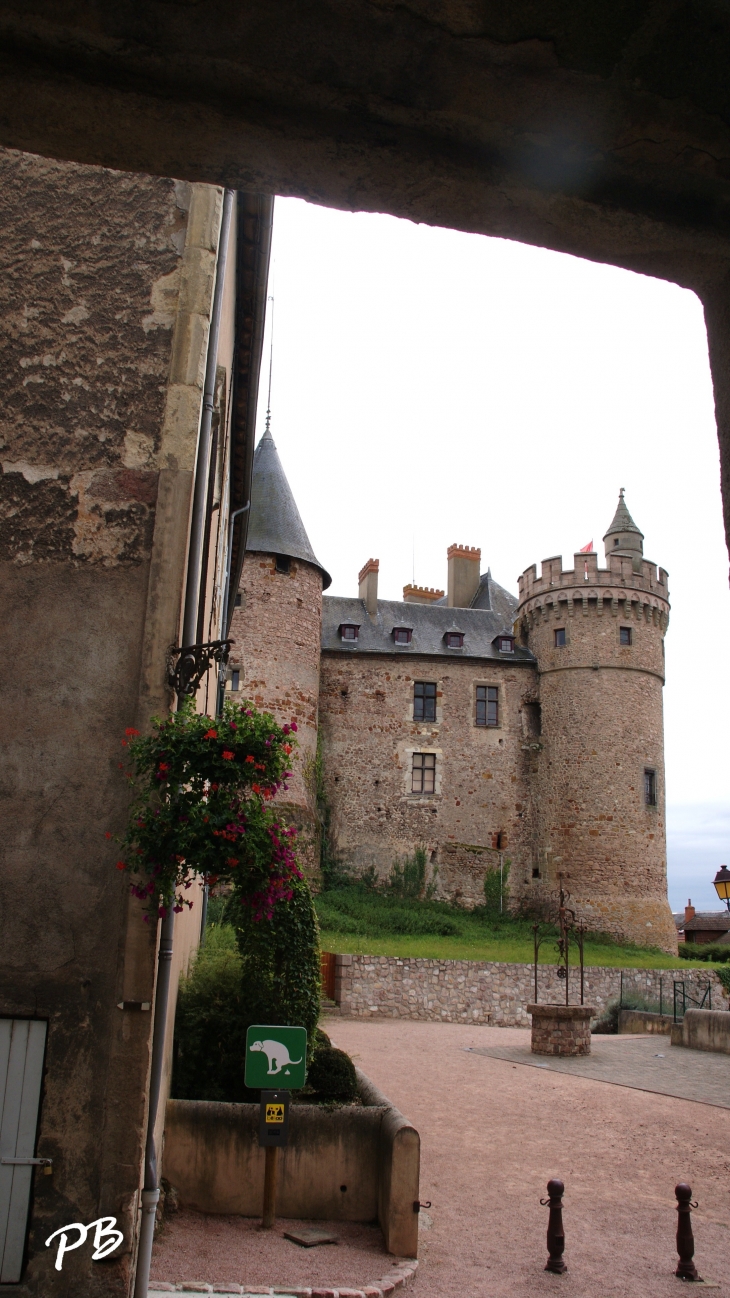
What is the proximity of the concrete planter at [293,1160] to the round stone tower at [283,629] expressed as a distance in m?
20.2

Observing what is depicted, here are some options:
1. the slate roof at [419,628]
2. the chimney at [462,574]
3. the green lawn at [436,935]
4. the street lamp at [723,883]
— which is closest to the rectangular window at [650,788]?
the green lawn at [436,935]

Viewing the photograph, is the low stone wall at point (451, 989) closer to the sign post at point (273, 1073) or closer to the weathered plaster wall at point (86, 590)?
the sign post at point (273, 1073)

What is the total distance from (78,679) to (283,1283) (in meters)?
3.54

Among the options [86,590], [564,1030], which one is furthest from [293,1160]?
[564,1030]

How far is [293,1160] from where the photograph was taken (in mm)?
6453

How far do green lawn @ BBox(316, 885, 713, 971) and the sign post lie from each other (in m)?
16.4

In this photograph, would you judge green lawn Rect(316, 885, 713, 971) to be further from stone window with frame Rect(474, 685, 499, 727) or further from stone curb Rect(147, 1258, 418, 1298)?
stone curb Rect(147, 1258, 418, 1298)

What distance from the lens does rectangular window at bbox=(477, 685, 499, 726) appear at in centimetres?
3222

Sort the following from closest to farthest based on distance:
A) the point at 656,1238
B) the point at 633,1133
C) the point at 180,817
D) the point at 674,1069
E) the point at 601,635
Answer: the point at 180,817
the point at 656,1238
the point at 633,1133
the point at 674,1069
the point at 601,635

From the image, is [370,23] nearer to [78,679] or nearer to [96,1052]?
[78,679]

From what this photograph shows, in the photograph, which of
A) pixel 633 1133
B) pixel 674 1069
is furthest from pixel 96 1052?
pixel 674 1069

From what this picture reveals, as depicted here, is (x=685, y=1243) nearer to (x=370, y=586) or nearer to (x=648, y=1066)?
(x=648, y=1066)

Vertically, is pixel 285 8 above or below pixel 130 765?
above

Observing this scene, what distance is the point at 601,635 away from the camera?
31141mm
